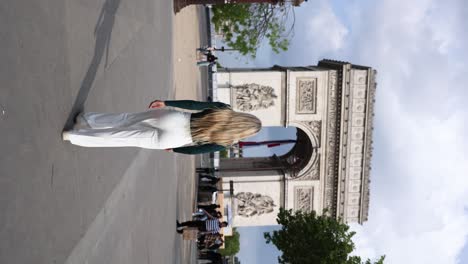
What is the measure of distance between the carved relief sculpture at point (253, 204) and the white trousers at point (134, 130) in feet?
62.5

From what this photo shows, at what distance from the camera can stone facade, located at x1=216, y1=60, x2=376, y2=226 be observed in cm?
2153

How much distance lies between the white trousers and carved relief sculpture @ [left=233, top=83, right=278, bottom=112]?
1690 cm

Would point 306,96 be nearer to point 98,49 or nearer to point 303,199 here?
point 303,199

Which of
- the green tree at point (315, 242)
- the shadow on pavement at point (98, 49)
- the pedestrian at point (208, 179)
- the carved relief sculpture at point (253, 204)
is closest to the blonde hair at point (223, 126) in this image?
the shadow on pavement at point (98, 49)

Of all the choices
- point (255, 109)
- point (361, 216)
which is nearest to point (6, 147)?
point (255, 109)

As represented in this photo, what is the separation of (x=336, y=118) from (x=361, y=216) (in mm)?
5829

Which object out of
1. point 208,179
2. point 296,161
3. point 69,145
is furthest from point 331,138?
point 69,145

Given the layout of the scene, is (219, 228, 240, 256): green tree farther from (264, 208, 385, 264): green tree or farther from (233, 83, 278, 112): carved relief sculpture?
(264, 208, 385, 264): green tree

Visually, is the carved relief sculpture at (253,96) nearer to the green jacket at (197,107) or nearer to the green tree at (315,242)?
the green tree at (315,242)

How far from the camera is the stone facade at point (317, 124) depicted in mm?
21531

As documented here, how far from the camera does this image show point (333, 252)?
14.8 meters

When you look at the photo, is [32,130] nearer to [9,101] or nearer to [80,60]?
[9,101]

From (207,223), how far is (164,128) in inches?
347

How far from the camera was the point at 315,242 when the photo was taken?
15.6m
